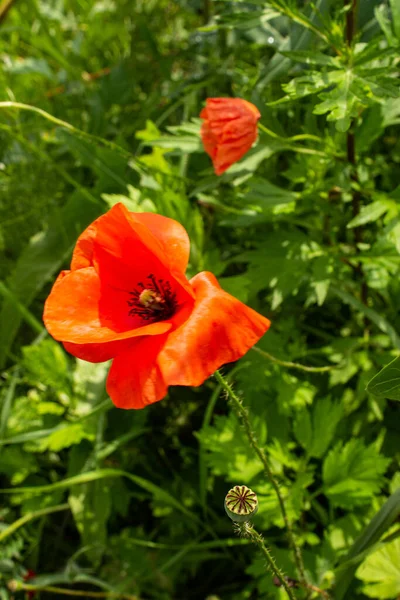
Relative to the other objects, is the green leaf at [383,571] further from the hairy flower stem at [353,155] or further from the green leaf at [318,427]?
the hairy flower stem at [353,155]

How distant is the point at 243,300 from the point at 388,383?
1.67ft

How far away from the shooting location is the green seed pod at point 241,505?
712 mm

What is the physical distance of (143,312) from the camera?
41.6 inches

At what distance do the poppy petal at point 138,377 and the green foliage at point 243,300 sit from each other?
0.29 metres

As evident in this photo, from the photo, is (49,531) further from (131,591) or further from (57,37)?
(57,37)

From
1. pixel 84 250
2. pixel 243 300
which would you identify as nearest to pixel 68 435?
pixel 243 300

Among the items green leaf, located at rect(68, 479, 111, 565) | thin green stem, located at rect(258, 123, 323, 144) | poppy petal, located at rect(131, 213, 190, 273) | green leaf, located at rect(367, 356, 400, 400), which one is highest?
poppy petal, located at rect(131, 213, 190, 273)

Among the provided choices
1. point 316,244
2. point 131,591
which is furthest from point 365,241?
point 131,591

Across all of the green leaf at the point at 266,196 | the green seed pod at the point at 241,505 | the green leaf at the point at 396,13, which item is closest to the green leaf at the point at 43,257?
the green leaf at the point at 266,196

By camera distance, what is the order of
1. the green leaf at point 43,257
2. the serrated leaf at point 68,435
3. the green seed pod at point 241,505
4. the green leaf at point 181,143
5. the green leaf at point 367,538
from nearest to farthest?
the green seed pod at point 241,505 → the green leaf at point 367,538 → the green leaf at point 181,143 → the serrated leaf at point 68,435 → the green leaf at point 43,257

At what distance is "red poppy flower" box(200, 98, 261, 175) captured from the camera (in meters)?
1.23

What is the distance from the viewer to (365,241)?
1.59 m

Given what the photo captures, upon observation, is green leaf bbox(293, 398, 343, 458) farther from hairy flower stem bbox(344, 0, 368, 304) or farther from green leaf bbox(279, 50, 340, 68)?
green leaf bbox(279, 50, 340, 68)

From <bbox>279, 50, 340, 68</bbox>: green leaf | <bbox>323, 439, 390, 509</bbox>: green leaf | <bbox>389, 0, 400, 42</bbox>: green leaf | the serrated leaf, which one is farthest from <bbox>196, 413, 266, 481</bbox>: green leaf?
<bbox>389, 0, 400, 42</bbox>: green leaf
